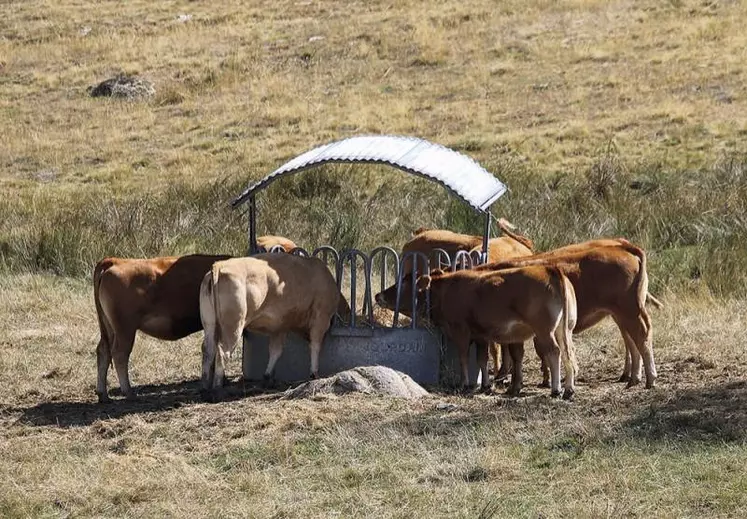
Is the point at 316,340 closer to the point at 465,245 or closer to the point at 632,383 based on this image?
the point at 632,383

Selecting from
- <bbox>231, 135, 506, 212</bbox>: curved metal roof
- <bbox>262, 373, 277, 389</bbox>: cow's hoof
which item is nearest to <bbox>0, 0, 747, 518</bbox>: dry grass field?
<bbox>262, 373, 277, 389</bbox>: cow's hoof

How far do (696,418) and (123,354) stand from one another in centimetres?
503

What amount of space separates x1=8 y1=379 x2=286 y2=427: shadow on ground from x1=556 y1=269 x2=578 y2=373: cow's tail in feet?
8.19

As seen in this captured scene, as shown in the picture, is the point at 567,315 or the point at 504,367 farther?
the point at 504,367

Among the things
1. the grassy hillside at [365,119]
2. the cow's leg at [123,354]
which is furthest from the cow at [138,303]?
the grassy hillside at [365,119]

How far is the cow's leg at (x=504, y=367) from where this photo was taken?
13969 mm

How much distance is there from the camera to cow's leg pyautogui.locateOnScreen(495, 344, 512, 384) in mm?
13969

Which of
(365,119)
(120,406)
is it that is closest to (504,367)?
(120,406)

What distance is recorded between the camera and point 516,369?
1309 centimetres

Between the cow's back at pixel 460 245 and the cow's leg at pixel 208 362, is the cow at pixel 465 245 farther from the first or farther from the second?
the cow's leg at pixel 208 362

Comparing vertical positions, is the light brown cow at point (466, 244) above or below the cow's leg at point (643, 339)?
above

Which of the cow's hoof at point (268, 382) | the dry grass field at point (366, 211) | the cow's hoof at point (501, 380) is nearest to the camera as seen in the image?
the dry grass field at point (366, 211)

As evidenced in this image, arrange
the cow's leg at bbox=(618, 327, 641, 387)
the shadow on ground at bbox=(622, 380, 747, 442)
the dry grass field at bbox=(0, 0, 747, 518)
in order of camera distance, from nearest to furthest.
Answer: the dry grass field at bbox=(0, 0, 747, 518)
the shadow on ground at bbox=(622, 380, 747, 442)
the cow's leg at bbox=(618, 327, 641, 387)

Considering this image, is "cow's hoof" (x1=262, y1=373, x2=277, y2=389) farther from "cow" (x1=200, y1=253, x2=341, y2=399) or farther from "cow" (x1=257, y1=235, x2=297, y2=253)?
"cow" (x1=257, y1=235, x2=297, y2=253)
